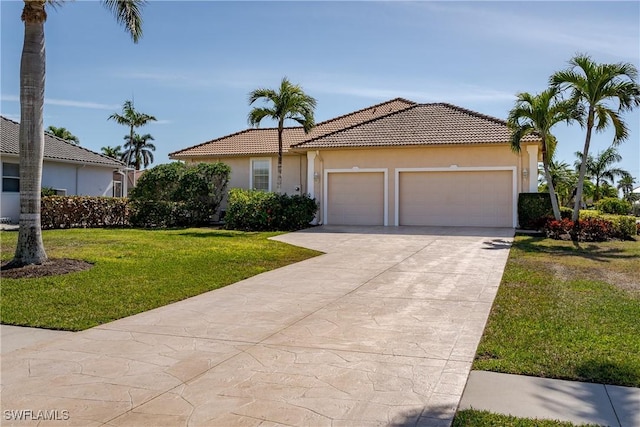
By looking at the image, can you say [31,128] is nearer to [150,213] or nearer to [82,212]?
[82,212]

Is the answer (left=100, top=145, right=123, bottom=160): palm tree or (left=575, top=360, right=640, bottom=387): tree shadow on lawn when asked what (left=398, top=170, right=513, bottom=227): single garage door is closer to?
(left=575, top=360, right=640, bottom=387): tree shadow on lawn

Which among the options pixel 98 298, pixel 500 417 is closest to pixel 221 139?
pixel 98 298

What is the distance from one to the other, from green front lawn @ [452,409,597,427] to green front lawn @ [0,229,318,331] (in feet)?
15.1

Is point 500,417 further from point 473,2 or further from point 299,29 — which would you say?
point 299,29

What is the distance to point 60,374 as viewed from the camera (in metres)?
4.35

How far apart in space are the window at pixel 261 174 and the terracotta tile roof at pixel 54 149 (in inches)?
351

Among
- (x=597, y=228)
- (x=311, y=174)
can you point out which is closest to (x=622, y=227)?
(x=597, y=228)

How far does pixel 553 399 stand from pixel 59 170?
25463 mm

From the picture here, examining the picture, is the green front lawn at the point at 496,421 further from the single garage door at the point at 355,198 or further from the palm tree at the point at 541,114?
the single garage door at the point at 355,198

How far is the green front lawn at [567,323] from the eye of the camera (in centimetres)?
439

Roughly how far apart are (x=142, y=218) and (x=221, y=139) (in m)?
7.20

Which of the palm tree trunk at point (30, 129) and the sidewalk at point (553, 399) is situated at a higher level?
the palm tree trunk at point (30, 129)

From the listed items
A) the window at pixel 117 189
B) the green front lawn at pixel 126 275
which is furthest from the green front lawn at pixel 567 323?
the window at pixel 117 189

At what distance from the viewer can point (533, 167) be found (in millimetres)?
18734
